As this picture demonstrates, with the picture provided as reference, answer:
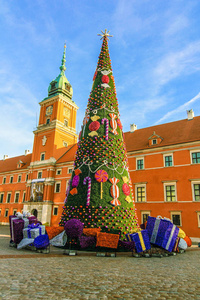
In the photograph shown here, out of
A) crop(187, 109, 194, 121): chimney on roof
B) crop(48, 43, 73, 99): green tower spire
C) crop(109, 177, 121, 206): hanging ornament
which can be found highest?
crop(48, 43, 73, 99): green tower spire

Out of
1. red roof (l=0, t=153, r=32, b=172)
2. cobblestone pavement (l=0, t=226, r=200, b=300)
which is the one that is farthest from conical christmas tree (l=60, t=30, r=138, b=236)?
red roof (l=0, t=153, r=32, b=172)

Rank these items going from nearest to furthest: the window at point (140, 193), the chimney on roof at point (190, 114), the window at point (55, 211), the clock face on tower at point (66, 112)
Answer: the window at point (140, 193) < the chimney on roof at point (190, 114) < the window at point (55, 211) < the clock face on tower at point (66, 112)

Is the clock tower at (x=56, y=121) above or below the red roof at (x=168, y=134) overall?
above

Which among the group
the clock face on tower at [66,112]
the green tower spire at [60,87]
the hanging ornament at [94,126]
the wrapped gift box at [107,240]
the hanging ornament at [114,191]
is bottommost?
the wrapped gift box at [107,240]

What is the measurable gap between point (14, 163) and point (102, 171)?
3747cm

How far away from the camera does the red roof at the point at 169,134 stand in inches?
857

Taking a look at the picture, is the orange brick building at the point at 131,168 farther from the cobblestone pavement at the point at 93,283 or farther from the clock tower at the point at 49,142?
the cobblestone pavement at the point at 93,283

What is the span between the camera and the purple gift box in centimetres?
974

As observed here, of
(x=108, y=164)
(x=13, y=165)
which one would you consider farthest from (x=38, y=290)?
(x=13, y=165)

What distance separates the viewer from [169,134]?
23781 mm

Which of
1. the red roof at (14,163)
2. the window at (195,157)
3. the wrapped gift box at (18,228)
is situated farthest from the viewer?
the red roof at (14,163)

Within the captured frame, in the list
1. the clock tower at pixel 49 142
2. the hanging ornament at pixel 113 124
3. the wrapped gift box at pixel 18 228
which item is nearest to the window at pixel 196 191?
the hanging ornament at pixel 113 124

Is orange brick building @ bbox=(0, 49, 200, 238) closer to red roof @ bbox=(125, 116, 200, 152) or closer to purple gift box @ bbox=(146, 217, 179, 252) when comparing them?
red roof @ bbox=(125, 116, 200, 152)

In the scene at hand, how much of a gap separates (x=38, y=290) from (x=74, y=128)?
120 feet
